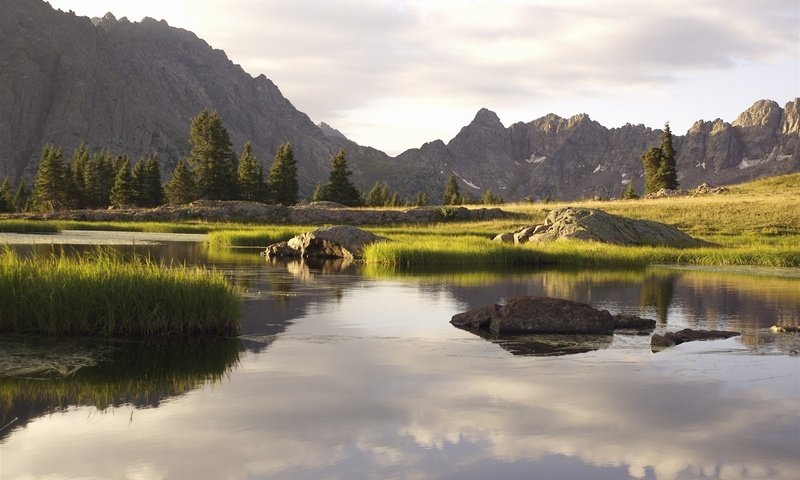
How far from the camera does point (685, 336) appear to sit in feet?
62.9

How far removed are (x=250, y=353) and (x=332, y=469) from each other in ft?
25.1

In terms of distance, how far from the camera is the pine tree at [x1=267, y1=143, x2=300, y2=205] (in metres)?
113

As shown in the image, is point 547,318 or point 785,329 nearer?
point 547,318

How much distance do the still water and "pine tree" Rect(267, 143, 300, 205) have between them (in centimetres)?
9145

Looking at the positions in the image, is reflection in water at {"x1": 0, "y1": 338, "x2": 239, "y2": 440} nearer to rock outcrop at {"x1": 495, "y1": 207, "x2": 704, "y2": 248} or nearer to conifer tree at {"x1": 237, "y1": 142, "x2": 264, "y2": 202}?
rock outcrop at {"x1": 495, "y1": 207, "x2": 704, "y2": 248}

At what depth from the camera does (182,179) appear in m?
116

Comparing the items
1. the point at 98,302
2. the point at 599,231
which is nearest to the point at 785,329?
the point at 98,302

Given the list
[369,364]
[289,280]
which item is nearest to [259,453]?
[369,364]

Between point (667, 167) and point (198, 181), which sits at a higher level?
point (667, 167)

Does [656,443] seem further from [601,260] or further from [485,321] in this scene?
[601,260]

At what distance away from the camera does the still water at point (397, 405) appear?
979cm

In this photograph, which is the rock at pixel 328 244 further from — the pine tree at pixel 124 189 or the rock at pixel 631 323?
the pine tree at pixel 124 189

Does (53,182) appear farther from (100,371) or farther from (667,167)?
(100,371)

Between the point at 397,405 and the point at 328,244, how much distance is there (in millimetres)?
38745
